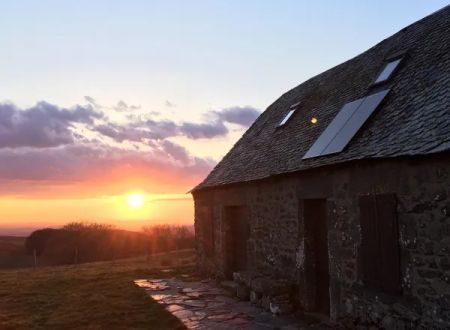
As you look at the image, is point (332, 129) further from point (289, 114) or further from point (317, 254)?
point (289, 114)

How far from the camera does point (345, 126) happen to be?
9305 mm

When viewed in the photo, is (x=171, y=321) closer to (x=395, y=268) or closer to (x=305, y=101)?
(x=395, y=268)

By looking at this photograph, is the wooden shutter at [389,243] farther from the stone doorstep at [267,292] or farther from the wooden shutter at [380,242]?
the stone doorstep at [267,292]

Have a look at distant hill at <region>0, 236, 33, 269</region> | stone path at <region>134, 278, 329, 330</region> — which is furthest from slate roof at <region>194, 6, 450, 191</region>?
distant hill at <region>0, 236, 33, 269</region>

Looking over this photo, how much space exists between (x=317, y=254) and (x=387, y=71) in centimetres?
426

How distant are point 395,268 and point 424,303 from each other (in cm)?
66

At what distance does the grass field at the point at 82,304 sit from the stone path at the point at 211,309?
0.32m

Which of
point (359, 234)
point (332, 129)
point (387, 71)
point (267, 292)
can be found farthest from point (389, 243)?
point (387, 71)

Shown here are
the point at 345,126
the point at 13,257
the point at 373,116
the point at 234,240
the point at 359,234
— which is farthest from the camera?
the point at 13,257

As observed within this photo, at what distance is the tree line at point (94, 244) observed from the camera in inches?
1209

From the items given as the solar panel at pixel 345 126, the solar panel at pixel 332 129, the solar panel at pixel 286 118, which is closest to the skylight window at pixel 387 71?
the solar panel at pixel 345 126

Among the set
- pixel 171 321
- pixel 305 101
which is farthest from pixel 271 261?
pixel 305 101

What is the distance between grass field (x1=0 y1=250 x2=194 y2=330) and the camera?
9.22 m

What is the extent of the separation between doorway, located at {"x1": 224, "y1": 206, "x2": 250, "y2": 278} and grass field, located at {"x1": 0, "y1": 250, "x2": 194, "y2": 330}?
2.67 metres
